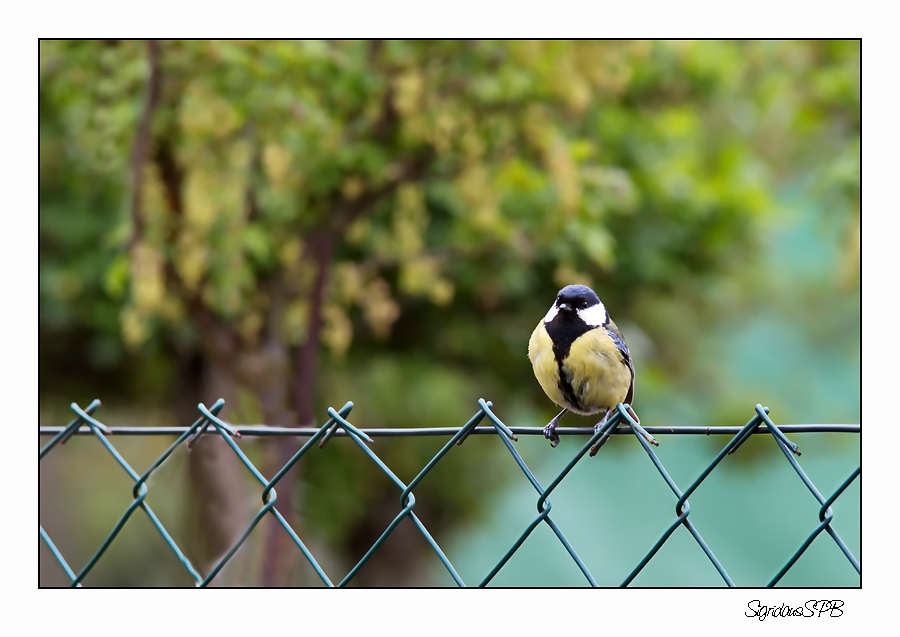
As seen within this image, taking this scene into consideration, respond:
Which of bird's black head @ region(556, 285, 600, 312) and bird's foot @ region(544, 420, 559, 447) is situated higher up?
bird's black head @ region(556, 285, 600, 312)

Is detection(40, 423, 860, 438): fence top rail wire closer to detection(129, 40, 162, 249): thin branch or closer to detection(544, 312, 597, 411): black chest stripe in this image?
detection(544, 312, 597, 411): black chest stripe

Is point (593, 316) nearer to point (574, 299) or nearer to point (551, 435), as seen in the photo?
point (574, 299)

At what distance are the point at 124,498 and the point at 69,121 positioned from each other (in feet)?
18.8

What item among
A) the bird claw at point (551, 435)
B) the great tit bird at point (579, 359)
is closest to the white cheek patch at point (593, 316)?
the great tit bird at point (579, 359)

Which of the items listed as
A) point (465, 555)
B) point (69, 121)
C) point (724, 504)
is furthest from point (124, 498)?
point (724, 504)

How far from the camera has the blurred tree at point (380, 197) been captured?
409 cm

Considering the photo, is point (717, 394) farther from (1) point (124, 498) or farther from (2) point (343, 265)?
(1) point (124, 498)

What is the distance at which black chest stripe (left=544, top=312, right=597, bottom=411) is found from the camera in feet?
8.19

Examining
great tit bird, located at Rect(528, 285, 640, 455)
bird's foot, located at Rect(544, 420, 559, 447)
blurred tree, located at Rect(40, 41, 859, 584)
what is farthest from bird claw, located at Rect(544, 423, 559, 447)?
blurred tree, located at Rect(40, 41, 859, 584)

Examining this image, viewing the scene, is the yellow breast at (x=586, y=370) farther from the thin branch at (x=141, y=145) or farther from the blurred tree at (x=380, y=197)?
the thin branch at (x=141, y=145)

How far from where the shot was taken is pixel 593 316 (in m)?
2.64

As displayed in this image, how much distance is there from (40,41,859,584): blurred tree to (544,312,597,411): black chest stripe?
174 cm

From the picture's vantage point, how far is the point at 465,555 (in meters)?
7.74

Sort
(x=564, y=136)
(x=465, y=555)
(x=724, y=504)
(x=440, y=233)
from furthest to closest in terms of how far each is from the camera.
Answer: (x=465, y=555), (x=724, y=504), (x=440, y=233), (x=564, y=136)
